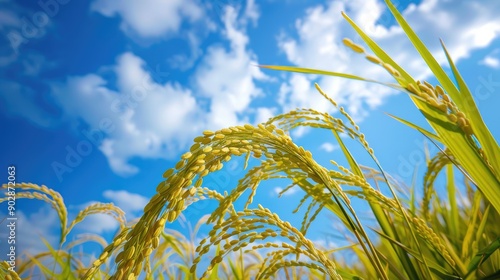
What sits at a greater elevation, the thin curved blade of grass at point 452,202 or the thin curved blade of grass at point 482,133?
the thin curved blade of grass at point 452,202

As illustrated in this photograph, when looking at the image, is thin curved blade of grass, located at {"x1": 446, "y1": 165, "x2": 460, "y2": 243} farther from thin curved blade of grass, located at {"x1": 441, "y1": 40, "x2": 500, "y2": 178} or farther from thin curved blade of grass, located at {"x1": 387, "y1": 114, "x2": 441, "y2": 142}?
thin curved blade of grass, located at {"x1": 441, "y1": 40, "x2": 500, "y2": 178}

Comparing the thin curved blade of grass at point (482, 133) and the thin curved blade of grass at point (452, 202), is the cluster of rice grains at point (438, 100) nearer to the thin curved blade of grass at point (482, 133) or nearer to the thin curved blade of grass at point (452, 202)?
the thin curved blade of grass at point (482, 133)

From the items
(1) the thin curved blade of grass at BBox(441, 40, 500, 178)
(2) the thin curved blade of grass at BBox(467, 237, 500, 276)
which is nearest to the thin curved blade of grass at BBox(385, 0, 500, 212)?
(1) the thin curved blade of grass at BBox(441, 40, 500, 178)

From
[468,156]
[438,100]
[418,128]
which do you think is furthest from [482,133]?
[418,128]

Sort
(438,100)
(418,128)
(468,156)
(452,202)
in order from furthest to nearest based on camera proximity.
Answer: (452,202) < (418,128) < (468,156) < (438,100)

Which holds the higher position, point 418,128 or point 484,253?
point 418,128

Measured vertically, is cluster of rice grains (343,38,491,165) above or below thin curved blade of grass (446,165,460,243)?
below

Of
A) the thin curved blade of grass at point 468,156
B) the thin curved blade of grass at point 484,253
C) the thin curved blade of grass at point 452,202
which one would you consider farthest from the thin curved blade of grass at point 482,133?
the thin curved blade of grass at point 452,202

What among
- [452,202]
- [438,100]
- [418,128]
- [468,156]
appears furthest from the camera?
[452,202]

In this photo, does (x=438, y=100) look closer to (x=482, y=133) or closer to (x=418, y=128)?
(x=482, y=133)

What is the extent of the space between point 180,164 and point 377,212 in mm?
1073

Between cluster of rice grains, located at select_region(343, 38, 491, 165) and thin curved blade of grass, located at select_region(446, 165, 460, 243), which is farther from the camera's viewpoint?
thin curved blade of grass, located at select_region(446, 165, 460, 243)

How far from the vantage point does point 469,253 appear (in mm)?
1713

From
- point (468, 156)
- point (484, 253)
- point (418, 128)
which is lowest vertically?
point (484, 253)
